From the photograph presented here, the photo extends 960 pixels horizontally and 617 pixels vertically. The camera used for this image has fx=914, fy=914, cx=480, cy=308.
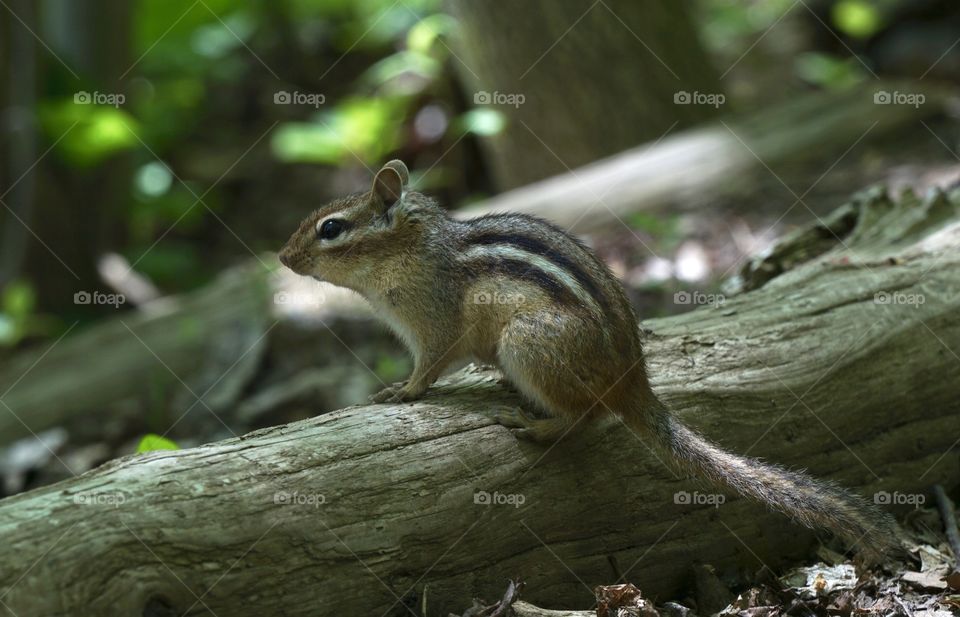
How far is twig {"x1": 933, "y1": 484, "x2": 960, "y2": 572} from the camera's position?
398 centimetres

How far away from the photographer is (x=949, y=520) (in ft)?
13.8

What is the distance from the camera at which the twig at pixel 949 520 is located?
3.98 metres

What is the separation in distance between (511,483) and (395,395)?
0.79 meters

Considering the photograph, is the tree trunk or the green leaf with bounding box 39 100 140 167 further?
the green leaf with bounding box 39 100 140 167

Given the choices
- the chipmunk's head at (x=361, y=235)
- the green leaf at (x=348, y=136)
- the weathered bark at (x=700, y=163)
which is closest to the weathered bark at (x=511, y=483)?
the chipmunk's head at (x=361, y=235)

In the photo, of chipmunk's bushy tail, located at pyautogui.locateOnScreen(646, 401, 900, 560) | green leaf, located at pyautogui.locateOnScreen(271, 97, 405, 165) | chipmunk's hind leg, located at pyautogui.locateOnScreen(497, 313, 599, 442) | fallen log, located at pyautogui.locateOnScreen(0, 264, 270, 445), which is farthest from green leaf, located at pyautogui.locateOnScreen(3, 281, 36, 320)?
chipmunk's bushy tail, located at pyautogui.locateOnScreen(646, 401, 900, 560)

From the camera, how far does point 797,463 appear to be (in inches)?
168

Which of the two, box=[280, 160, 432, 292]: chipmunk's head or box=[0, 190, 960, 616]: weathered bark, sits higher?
box=[280, 160, 432, 292]: chipmunk's head

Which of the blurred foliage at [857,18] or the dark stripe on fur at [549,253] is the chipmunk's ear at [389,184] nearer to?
the dark stripe on fur at [549,253]

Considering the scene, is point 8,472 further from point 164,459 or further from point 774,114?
point 774,114

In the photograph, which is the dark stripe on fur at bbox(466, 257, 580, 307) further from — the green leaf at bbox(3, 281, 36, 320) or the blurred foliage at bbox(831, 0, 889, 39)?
the blurred foliage at bbox(831, 0, 889, 39)

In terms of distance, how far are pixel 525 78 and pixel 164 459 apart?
18.5 feet

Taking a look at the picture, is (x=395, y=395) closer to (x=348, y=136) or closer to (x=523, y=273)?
(x=523, y=273)

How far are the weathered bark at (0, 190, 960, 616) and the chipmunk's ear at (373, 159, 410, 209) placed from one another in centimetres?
99
